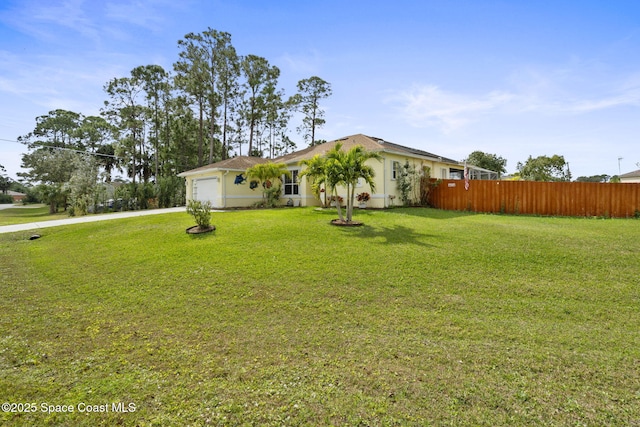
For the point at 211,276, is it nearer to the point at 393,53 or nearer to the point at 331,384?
the point at 331,384

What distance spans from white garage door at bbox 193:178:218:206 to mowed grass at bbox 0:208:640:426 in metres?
12.2

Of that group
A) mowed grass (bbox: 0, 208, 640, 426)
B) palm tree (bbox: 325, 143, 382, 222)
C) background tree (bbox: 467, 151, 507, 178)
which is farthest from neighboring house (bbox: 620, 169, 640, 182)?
palm tree (bbox: 325, 143, 382, 222)

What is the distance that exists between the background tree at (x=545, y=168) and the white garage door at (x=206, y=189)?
30559 millimetres

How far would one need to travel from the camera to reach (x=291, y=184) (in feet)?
67.2

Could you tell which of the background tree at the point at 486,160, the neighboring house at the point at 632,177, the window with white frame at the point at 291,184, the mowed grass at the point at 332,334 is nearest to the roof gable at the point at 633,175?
the neighboring house at the point at 632,177

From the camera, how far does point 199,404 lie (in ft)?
8.99

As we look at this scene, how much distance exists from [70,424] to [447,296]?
510 cm

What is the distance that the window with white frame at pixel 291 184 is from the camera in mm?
20188

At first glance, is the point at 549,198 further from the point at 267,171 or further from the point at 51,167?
the point at 51,167

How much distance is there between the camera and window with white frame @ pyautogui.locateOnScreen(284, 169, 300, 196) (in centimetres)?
2019

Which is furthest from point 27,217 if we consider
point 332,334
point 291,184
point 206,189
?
point 332,334

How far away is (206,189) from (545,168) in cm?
3643

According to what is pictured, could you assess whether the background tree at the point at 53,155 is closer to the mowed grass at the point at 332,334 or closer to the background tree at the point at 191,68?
the background tree at the point at 191,68

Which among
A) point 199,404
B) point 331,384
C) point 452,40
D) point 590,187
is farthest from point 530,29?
point 199,404
